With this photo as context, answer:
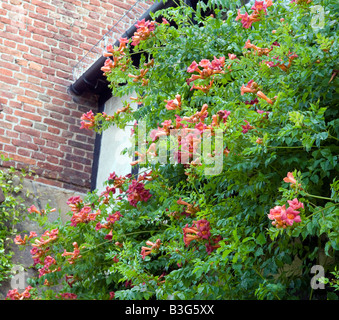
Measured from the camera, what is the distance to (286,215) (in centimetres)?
277

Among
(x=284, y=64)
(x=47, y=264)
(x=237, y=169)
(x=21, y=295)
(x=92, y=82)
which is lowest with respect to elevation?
(x=21, y=295)

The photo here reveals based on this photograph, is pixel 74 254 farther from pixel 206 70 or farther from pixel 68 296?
pixel 206 70

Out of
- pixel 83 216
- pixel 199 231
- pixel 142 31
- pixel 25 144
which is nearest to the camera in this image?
pixel 199 231

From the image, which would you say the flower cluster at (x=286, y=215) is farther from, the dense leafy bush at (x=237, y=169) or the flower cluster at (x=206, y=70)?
the flower cluster at (x=206, y=70)

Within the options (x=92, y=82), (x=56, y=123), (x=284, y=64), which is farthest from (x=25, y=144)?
(x=284, y=64)

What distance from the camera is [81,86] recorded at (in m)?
8.09

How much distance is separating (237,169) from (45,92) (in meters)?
5.04

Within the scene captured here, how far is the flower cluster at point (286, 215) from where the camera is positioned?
275 cm

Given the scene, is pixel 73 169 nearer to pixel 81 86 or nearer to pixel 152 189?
pixel 81 86

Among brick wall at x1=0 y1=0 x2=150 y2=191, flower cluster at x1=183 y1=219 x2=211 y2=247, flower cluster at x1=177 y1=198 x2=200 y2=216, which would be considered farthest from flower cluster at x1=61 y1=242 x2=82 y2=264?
→ brick wall at x1=0 y1=0 x2=150 y2=191

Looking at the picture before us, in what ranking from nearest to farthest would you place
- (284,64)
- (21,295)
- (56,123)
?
(284,64)
(21,295)
(56,123)

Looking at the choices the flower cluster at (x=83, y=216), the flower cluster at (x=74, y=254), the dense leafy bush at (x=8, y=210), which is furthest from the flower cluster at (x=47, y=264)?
the dense leafy bush at (x=8, y=210)

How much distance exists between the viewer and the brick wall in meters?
7.68
